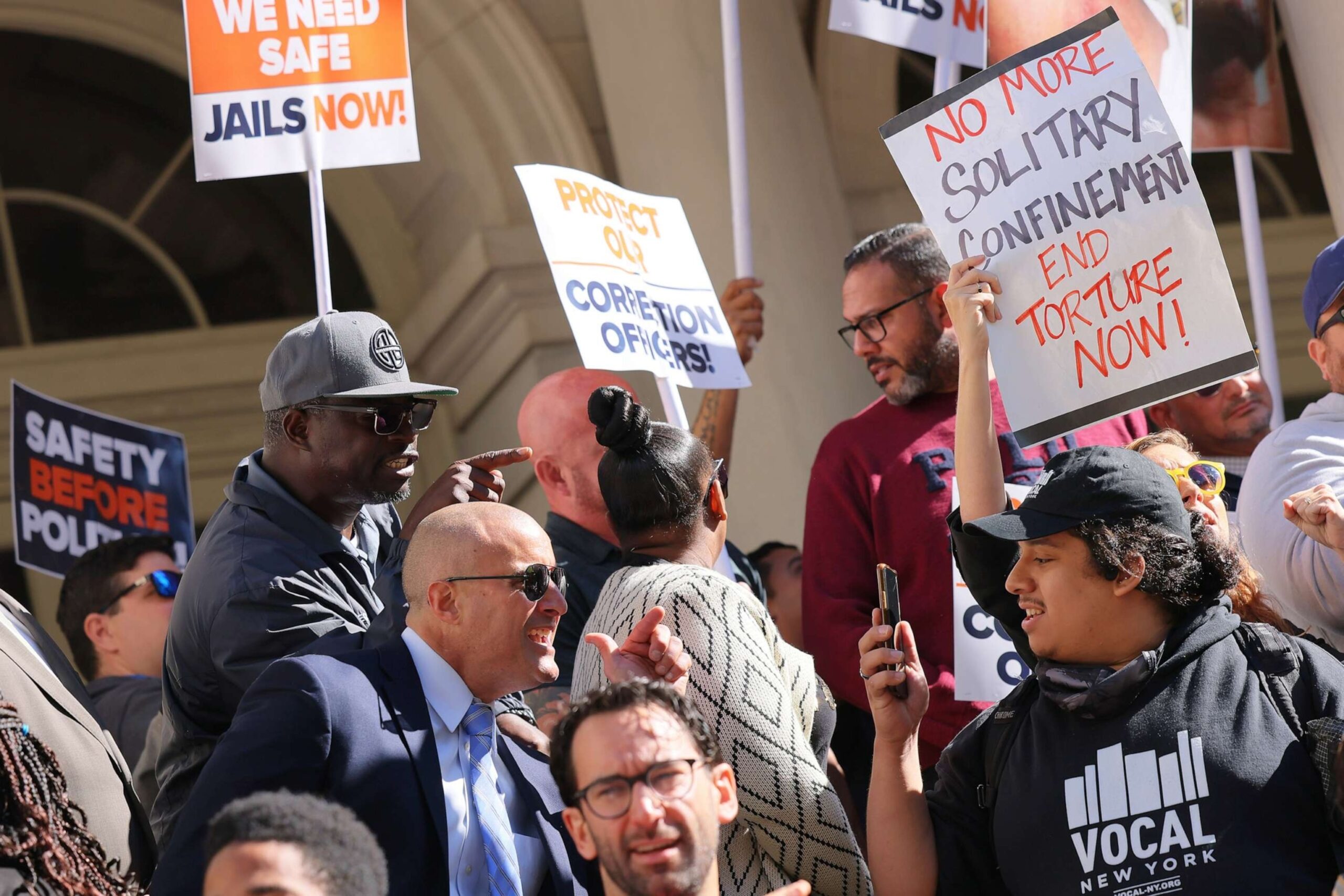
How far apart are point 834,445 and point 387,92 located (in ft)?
5.45

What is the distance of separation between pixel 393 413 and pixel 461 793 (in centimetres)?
99

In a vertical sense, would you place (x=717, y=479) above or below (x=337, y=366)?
below

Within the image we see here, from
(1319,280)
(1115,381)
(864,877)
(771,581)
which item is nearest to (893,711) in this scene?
(864,877)

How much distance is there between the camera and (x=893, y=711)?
3.37 meters

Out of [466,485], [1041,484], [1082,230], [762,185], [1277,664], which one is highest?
[762,185]

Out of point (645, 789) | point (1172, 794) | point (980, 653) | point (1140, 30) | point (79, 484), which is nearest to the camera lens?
point (645, 789)

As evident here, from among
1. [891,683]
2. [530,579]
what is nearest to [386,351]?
[530,579]

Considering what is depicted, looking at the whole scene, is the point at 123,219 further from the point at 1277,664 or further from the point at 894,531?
the point at 1277,664

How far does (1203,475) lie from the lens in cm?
405

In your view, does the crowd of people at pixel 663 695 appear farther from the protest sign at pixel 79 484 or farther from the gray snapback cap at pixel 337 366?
the protest sign at pixel 79 484

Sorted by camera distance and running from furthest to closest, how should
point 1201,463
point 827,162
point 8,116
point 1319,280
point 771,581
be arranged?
1. point 8,116
2. point 827,162
3. point 771,581
4. point 1201,463
5. point 1319,280

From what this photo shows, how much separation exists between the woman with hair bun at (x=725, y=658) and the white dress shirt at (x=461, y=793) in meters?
0.27

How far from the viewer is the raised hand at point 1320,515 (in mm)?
3473

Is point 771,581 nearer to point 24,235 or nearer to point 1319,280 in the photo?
point 1319,280
